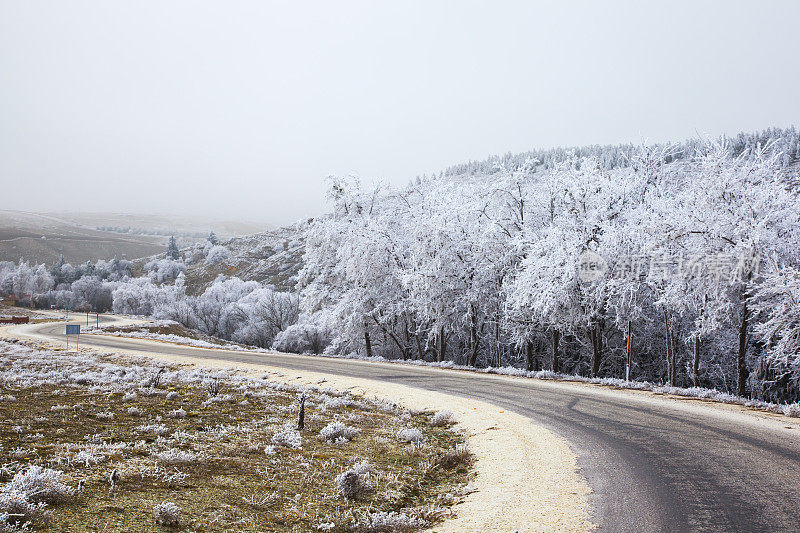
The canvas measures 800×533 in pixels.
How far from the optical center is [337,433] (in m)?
10.9

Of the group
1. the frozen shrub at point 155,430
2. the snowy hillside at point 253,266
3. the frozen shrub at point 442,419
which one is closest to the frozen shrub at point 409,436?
the frozen shrub at point 442,419

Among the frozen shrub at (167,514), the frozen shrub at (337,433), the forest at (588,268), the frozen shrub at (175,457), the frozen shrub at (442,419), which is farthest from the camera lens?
the forest at (588,268)

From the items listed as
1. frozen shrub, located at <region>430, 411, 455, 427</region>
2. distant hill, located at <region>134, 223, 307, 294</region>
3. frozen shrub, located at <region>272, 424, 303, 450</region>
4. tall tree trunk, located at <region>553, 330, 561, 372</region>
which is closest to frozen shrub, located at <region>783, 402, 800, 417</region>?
frozen shrub, located at <region>430, 411, 455, 427</region>

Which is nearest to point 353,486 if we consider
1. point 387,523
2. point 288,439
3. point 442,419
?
point 387,523

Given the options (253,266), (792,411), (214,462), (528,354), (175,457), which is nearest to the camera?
(175,457)

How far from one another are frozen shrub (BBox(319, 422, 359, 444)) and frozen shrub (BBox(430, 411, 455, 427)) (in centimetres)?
252

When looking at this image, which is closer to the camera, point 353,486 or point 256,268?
point 353,486

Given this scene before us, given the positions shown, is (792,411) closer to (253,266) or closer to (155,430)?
(155,430)

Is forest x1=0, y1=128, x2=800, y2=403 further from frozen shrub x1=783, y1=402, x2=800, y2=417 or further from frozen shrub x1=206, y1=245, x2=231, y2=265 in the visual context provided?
frozen shrub x1=206, y1=245, x2=231, y2=265

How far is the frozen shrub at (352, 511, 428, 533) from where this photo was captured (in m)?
6.27

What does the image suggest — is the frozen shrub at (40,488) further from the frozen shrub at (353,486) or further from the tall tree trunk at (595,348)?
the tall tree trunk at (595,348)

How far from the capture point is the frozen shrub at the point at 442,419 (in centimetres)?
1278

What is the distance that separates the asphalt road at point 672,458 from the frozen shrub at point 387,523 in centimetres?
223

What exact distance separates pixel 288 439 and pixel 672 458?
7.07 metres
